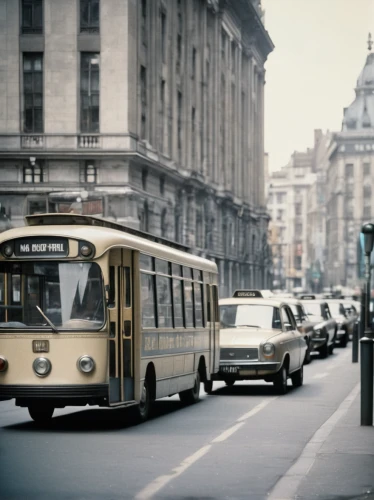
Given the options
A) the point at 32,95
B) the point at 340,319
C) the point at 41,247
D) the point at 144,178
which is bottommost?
the point at 340,319

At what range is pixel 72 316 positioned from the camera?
16.1m

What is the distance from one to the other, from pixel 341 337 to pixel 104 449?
38623 mm

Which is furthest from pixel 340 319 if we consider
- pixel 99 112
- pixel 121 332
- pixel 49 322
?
pixel 49 322

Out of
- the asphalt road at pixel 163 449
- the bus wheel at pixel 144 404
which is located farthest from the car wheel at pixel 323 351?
the bus wheel at pixel 144 404

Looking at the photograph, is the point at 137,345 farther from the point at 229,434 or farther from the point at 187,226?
the point at 187,226

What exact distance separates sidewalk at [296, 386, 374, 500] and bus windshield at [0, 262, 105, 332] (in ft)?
11.3

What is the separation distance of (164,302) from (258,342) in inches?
200

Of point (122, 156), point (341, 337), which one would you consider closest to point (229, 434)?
point (341, 337)

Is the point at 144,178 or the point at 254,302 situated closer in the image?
the point at 254,302

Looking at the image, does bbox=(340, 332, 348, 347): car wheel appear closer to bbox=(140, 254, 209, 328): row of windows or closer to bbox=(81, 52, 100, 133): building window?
bbox=(81, 52, 100, 133): building window

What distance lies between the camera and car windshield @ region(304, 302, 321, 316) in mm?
43562

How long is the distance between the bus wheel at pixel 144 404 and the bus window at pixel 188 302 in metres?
3.26

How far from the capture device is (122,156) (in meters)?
59.7

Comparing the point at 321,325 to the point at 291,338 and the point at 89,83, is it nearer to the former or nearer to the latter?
the point at 291,338
